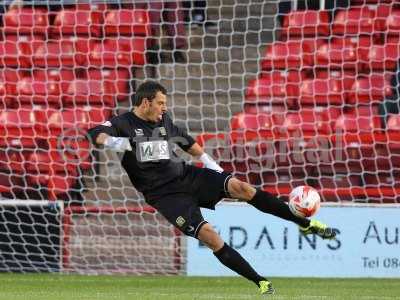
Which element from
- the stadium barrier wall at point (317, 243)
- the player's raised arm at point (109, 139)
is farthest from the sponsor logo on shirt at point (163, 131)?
the stadium barrier wall at point (317, 243)

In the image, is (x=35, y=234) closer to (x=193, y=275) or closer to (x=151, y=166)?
(x=193, y=275)

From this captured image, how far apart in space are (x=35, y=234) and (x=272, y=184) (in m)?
2.48

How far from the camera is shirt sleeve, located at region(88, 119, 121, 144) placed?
775 cm

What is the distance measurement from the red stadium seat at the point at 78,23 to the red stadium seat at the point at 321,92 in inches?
102

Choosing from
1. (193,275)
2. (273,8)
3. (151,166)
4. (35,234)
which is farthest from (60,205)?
(273,8)

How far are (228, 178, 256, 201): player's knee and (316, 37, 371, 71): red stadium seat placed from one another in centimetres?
444

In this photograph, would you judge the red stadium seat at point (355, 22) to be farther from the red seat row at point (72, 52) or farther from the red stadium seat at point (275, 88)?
the red seat row at point (72, 52)

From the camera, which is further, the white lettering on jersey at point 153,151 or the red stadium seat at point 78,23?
the red stadium seat at point 78,23

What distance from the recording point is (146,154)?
26.3 ft

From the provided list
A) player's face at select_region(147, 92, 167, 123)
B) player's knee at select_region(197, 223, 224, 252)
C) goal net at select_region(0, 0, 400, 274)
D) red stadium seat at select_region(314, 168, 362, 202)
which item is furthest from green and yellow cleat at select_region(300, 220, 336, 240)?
red stadium seat at select_region(314, 168, 362, 202)

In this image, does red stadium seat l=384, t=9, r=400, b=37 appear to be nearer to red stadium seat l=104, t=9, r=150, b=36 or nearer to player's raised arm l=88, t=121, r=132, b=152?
red stadium seat l=104, t=9, r=150, b=36

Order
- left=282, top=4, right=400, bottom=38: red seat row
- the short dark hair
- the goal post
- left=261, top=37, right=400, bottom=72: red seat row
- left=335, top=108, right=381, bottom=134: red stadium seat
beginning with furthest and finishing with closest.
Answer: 1. left=282, top=4, right=400, bottom=38: red seat row
2. left=261, top=37, right=400, bottom=72: red seat row
3. left=335, top=108, right=381, bottom=134: red stadium seat
4. the goal post
5. the short dark hair

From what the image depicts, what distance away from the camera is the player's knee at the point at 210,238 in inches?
302

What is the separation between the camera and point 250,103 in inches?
482
